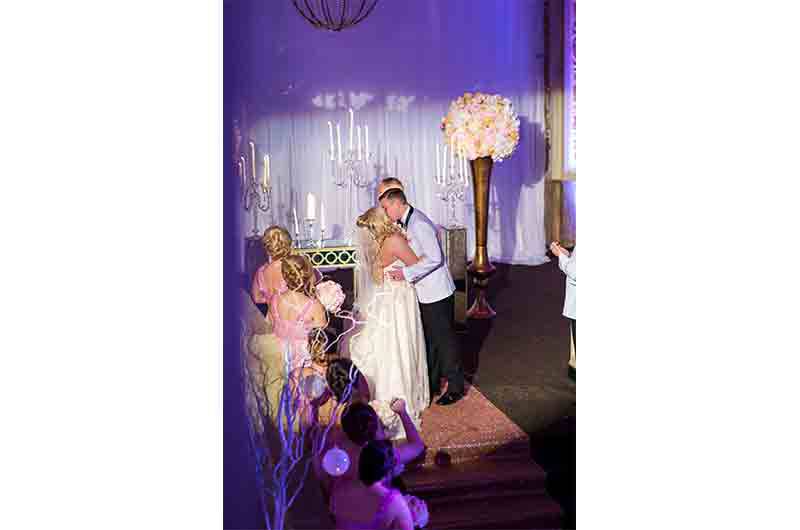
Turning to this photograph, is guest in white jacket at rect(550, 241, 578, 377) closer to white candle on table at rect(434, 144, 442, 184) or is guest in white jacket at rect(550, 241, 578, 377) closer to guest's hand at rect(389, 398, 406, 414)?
white candle on table at rect(434, 144, 442, 184)

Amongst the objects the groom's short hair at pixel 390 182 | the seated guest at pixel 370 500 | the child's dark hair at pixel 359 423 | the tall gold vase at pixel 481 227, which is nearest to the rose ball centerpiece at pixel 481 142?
the tall gold vase at pixel 481 227

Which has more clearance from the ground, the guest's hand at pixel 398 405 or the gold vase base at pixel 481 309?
the gold vase base at pixel 481 309

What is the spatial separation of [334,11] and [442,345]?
1124 millimetres

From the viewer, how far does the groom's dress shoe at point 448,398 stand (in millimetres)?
3385

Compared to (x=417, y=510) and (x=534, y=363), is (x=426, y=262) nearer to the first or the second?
(x=534, y=363)

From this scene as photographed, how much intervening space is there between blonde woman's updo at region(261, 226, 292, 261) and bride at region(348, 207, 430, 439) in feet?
0.75

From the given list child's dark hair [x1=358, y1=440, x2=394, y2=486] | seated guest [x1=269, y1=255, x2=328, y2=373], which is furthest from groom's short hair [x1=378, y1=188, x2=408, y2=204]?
child's dark hair [x1=358, y1=440, x2=394, y2=486]

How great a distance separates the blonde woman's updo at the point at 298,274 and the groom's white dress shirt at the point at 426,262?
30 centimetres

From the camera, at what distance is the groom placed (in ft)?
10.9

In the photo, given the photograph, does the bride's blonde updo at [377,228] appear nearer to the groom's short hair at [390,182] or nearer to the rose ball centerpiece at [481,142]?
the groom's short hair at [390,182]

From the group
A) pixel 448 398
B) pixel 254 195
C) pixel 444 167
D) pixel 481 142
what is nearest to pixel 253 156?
pixel 254 195
